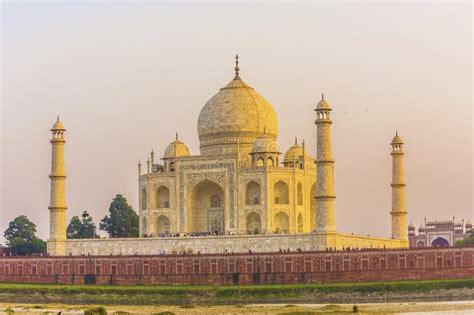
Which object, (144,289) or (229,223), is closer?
(144,289)

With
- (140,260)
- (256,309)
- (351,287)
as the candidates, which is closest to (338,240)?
(351,287)

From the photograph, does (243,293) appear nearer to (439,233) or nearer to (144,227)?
(144,227)

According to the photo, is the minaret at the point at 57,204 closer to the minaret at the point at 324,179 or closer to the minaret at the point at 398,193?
the minaret at the point at 324,179

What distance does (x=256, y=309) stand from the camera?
50375 millimetres

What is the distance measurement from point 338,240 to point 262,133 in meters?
11.2

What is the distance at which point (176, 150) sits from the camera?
72.4 meters

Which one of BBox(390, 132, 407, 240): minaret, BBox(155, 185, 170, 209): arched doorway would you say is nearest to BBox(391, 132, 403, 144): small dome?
BBox(390, 132, 407, 240): minaret

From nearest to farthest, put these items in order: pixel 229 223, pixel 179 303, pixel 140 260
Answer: pixel 179 303 < pixel 140 260 < pixel 229 223

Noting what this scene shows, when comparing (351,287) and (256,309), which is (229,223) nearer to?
(351,287)

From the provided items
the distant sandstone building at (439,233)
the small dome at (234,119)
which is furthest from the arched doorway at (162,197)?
the distant sandstone building at (439,233)

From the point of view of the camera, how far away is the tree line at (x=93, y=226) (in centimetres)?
8094

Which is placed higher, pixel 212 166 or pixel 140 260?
pixel 212 166

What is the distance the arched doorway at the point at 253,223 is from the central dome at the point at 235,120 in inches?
177

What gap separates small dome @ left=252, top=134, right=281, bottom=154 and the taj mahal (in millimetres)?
57
